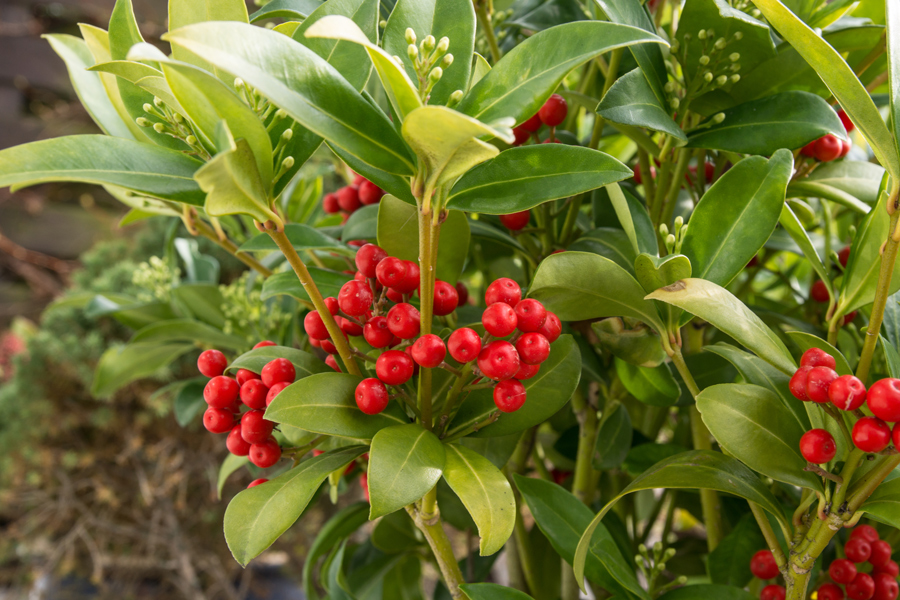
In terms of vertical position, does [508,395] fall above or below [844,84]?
below

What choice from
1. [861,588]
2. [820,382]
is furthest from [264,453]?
[861,588]

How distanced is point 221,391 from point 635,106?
327 mm

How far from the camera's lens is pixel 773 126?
43cm

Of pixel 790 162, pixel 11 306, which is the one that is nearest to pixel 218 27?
pixel 790 162

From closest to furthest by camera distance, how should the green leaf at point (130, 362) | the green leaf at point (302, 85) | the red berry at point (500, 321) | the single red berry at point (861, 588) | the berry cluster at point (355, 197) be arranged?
the green leaf at point (302, 85) → the red berry at point (500, 321) → the single red berry at point (861, 588) → the berry cluster at point (355, 197) → the green leaf at point (130, 362)

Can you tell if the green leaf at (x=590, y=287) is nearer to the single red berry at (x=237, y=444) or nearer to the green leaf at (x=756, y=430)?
the green leaf at (x=756, y=430)

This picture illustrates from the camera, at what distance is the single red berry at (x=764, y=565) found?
0.50 meters

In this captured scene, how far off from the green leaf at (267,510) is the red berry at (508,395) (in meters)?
0.11

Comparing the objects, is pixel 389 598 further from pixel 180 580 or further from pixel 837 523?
pixel 180 580

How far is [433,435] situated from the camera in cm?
38

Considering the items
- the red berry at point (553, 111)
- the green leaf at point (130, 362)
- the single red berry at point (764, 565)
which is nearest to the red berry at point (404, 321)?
the red berry at point (553, 111)

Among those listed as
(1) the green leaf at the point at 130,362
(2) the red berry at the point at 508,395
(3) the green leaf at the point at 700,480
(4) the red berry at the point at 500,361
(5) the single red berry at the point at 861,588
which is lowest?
(1) the green leaf at the point at 130,362

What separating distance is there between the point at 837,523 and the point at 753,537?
172mm

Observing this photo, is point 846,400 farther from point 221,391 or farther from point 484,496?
point 221,391
